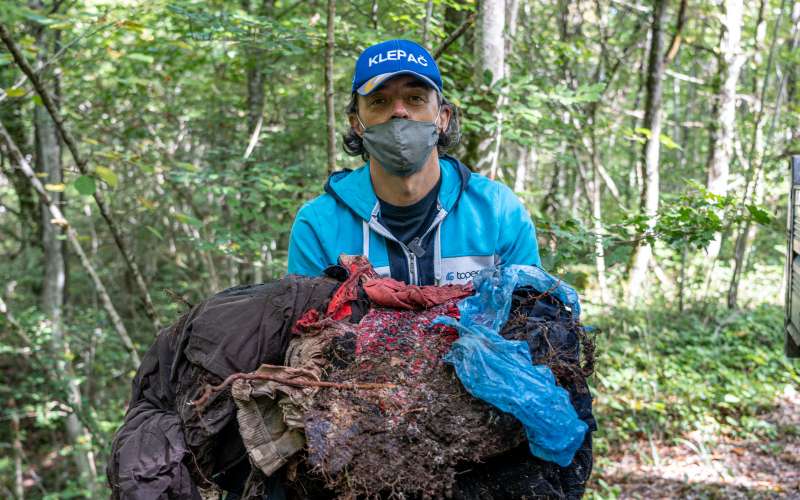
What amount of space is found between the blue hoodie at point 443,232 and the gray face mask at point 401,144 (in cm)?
13

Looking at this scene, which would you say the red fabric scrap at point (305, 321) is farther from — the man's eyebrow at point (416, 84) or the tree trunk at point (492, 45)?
the tree trunk at point (492, 45)

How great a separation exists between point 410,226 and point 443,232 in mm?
129

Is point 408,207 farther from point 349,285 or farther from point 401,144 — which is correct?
point 349,285

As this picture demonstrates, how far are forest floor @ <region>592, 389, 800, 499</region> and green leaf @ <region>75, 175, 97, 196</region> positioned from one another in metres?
4.41

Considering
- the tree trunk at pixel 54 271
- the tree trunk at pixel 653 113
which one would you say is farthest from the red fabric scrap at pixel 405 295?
the tree trunk at pixel 653 113

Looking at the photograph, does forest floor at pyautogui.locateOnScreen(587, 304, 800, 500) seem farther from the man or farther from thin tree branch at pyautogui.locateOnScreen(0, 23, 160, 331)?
thin tree branch at pyautogui.locateOnScreen(0, 23, 160, 331)

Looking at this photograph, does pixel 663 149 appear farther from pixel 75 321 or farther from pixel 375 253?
pixel 375 253

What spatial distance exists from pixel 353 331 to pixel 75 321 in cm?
834

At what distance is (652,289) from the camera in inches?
374

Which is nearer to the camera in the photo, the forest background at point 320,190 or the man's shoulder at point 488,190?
the man's shoulder at point 488,190

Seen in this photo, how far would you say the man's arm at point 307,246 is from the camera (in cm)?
236

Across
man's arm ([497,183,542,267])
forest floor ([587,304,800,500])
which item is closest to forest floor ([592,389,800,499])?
forest floor ([587,304,800,500])

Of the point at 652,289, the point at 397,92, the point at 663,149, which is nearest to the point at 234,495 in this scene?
the point at 397,92

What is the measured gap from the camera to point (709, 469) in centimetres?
556
